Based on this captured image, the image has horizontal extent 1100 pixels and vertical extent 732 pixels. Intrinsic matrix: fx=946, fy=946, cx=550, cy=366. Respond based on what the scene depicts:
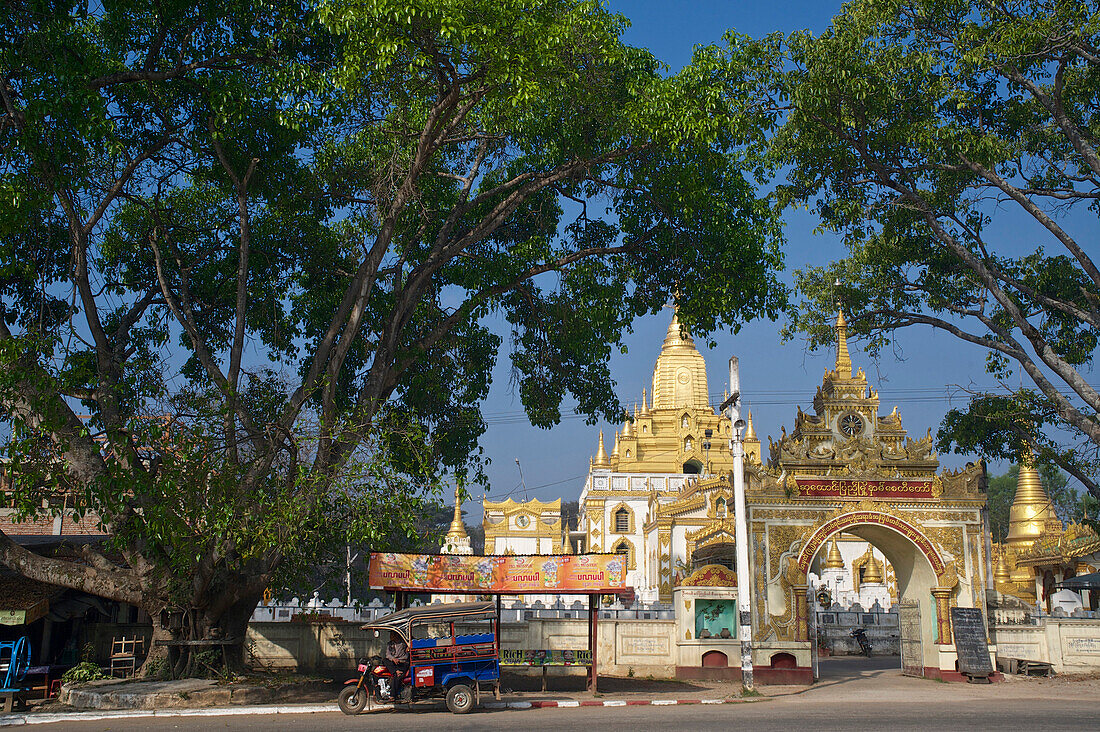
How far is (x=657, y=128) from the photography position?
17.4 m

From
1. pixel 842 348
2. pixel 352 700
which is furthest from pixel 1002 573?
pixel 352 700

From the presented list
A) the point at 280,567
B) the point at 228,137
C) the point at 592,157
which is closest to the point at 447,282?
the point at 592,157

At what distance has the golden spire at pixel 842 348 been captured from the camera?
24.8 metres

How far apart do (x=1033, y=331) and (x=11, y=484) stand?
20.2 meters

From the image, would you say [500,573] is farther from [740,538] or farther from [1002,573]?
[1002,573]

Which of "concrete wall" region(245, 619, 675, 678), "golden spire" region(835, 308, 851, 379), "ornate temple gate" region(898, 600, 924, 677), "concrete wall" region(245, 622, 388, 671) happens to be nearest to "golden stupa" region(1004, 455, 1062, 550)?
"golden spire" region(835, 308, 851, 379)

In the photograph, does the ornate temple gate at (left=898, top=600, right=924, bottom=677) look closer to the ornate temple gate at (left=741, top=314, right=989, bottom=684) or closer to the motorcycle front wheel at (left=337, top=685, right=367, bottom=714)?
the ornate temple gate at (left=741, top=314, right=989, bottom=684)

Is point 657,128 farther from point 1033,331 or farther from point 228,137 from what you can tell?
point 1033,331

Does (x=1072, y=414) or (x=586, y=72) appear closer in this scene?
(x=586, y=72)

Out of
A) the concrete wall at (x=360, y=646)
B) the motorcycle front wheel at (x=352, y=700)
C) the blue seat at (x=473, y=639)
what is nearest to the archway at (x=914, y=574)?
the concrete wall at (x=360, y=646)

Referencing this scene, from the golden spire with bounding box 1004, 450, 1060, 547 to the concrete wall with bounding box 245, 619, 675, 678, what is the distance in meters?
29.0

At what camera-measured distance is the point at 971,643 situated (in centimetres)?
2086

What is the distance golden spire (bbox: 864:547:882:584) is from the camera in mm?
47125

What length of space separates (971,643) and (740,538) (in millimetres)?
6786
